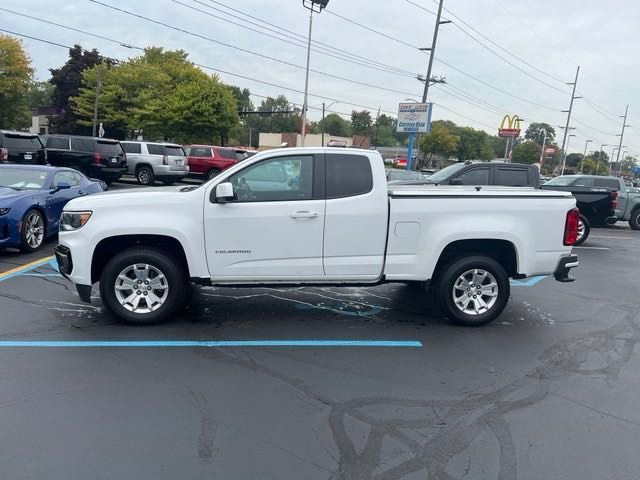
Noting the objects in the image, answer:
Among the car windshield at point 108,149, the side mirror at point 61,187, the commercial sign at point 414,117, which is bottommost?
the side mirror at point 61,187

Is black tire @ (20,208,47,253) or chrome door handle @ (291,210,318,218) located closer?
chrome door handle @ (291,210,318,218)

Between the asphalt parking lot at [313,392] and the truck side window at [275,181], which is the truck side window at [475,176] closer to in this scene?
the asphalt parking lot at [313,392]

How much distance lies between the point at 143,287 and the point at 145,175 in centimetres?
1655

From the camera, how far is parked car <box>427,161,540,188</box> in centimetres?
1142

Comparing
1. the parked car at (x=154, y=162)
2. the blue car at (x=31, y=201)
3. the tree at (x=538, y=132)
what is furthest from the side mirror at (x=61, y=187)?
the tree at (x=538, y=132)

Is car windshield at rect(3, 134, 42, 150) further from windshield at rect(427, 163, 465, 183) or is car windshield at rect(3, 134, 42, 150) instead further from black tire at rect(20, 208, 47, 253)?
windshield at rect(427, 163, 465, 183)

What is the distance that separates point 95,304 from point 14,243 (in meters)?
3.10

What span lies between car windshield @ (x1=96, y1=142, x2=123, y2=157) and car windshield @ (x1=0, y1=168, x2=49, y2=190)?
31.2ft

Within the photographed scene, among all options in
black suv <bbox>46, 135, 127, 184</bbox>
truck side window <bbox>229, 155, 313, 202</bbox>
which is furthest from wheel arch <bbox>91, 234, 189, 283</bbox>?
black suv <bbox>46, 135, 127, 184</bbox>

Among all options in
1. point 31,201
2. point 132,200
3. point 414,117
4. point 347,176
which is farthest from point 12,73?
point 347,176

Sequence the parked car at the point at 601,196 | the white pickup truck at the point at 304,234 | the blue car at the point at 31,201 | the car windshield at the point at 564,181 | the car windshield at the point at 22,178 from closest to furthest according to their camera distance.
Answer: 1. the white pickup truck at the point at 304,234
2. the blue car at the point at 31,201
3. the car windshield at the point at 22,178
4. the parked car at the point at 601,196
5. the car windshield at the point at 564,181

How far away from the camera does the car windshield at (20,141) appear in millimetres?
15797

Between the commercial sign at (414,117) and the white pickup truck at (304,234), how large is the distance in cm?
2098

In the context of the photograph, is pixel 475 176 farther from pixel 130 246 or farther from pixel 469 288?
pixel 130 246
